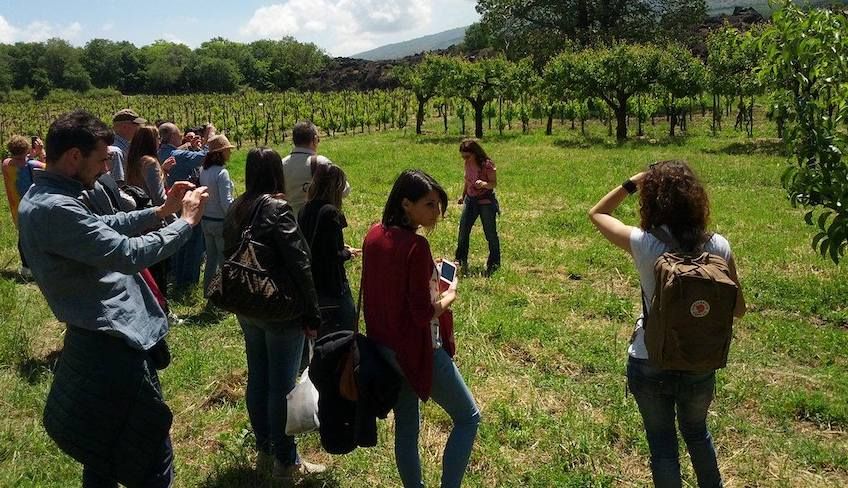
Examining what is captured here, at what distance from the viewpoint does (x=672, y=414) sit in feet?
9.32

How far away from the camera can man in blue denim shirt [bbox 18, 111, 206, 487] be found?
2496mm

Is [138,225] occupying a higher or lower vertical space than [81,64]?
lower

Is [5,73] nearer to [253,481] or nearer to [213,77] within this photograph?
[213,77]

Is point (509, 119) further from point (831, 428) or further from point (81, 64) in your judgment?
point (81, 64)

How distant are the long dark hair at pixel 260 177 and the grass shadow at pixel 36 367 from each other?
102 inches

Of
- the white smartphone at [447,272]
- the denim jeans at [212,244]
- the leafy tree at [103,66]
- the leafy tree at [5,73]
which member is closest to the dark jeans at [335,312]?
the white smartphone at [447,272]

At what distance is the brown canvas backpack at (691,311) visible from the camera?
2.47 metres

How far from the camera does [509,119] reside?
95.4 ft

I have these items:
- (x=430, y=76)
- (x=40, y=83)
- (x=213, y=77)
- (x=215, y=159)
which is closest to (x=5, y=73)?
(x=40, y=83)

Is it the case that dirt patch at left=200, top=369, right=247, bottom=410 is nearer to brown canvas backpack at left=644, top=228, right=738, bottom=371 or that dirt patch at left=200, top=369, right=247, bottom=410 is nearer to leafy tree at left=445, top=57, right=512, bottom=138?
brown canvas backpack at left=644, top=228, right=738, bottom=371

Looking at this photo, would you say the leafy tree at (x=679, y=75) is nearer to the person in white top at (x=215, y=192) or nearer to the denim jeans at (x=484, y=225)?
the denim jeans at (x=484, y=225)

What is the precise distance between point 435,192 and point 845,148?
5.89 ft

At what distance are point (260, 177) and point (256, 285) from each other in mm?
589

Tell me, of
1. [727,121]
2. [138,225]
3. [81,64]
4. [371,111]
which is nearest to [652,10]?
[727,121]
